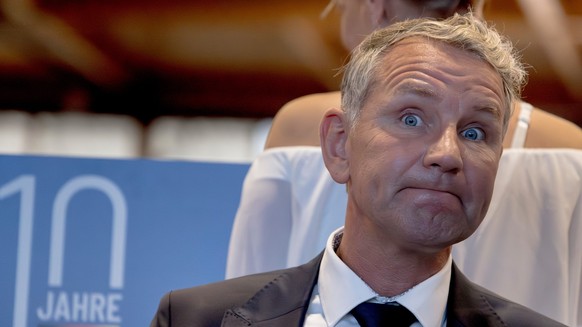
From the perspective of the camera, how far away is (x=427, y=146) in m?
1.47

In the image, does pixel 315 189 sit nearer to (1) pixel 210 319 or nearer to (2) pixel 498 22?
(1) pixel 210 319

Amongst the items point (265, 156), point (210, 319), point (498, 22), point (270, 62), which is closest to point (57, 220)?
point (265, 156)

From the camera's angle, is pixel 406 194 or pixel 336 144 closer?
pixel 406 194

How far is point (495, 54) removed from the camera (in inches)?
63.1

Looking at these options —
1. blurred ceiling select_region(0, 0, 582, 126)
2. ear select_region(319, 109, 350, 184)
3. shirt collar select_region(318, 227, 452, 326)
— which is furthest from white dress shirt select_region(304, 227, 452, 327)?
blurred ceiling select_region(0, 0, 582, 126)

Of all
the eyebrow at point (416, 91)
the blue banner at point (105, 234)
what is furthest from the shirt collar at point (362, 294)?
the blue banner at point (105, 234)

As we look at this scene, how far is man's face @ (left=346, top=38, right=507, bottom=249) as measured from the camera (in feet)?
4.76

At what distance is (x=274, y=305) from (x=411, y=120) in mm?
334

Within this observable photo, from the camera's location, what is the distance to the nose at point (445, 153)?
1444mm

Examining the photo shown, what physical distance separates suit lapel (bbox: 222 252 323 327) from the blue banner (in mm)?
735

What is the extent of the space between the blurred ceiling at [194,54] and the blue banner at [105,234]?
16.8 feet

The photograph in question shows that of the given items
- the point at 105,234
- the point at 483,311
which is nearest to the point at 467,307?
the point at 483,311

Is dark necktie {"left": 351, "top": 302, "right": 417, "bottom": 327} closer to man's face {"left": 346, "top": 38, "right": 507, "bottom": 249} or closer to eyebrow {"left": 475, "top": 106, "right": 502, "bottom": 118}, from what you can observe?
man's face {"left": 346, "top": 38, "right": 507, "bottom": 249}

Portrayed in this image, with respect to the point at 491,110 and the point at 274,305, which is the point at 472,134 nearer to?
the point at 491,110
